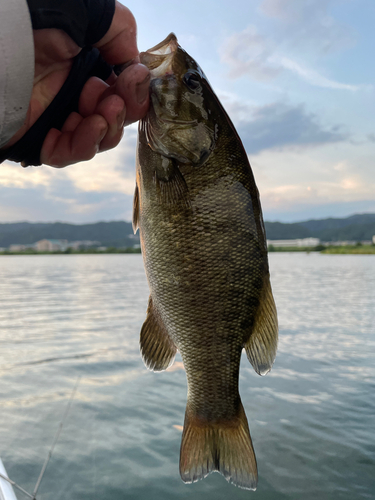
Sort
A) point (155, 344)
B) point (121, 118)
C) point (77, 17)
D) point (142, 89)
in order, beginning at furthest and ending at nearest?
point (155, 344)
point (121, 118)
point (142, 89)
point (77, 17)

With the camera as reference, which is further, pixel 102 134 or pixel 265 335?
pixel 265 335

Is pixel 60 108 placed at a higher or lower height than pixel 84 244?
higher

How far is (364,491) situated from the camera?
18.2ft

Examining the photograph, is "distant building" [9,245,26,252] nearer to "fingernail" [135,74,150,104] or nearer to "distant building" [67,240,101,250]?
"distant building" [67,240,101,250]

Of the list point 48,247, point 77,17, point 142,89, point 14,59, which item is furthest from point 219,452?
point 48,247

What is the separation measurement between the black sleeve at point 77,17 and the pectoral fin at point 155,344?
1353 millimetres

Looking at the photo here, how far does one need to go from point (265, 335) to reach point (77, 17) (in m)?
1.75

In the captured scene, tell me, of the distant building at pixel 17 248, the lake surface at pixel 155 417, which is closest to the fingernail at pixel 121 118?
the lake surface at pixel 155 417

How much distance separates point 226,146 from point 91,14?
83 cm

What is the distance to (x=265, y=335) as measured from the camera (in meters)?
2.19

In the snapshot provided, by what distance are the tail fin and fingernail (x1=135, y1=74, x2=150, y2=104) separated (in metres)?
1.79

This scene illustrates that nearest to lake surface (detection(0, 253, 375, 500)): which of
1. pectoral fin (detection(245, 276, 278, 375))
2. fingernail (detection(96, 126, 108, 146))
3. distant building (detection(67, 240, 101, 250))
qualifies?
pectoral fin (detection(245, 276, 278, 375))

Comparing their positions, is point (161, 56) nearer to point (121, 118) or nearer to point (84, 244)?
point (121, 118)

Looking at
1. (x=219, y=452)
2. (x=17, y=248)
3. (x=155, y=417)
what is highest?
(x=17, y=248)
